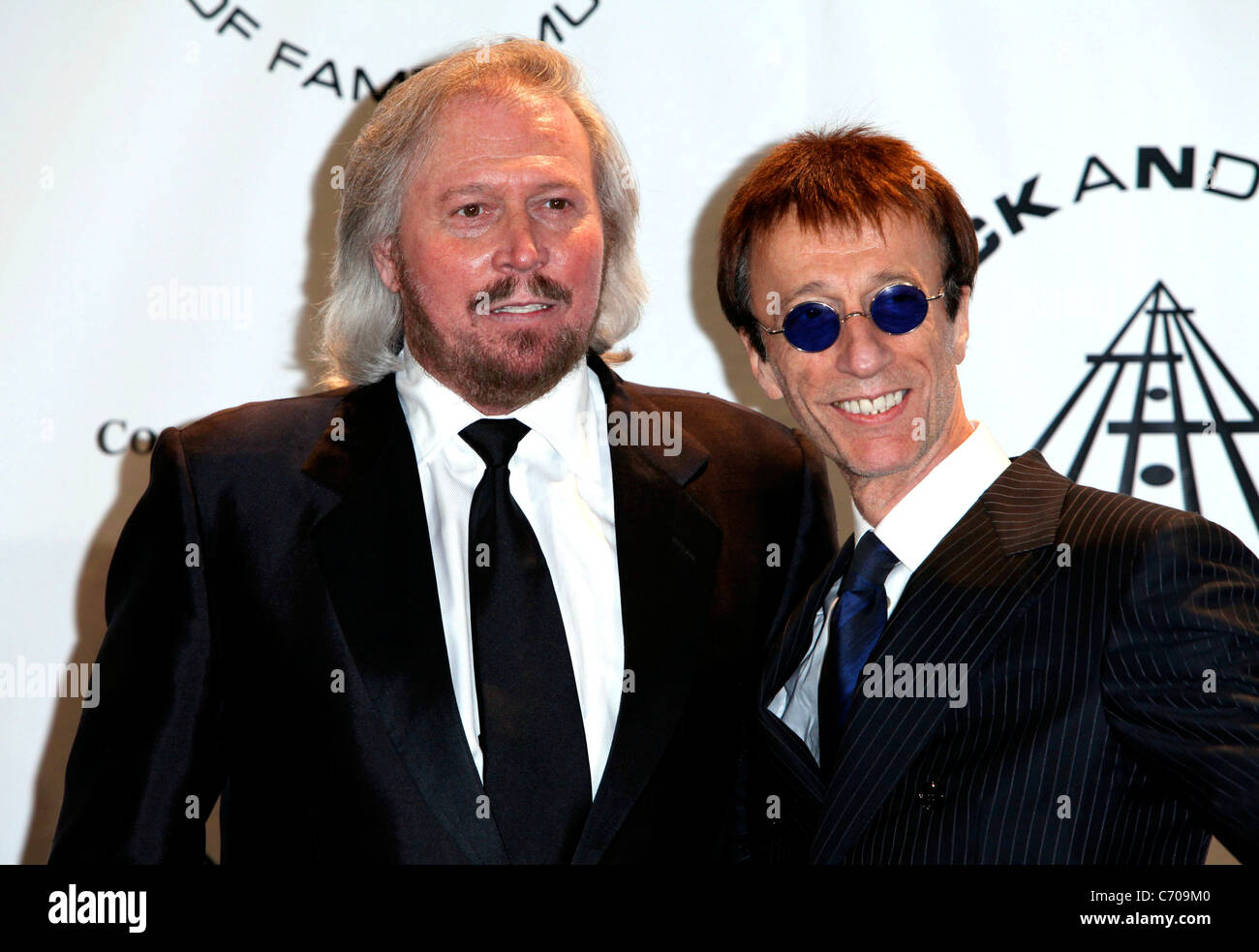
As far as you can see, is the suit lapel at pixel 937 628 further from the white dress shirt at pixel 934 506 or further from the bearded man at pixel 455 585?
the bearded man at pixel 455 585

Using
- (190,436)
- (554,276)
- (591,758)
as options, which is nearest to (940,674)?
(591,758)

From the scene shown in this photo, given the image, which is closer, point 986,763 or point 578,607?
point 986,763

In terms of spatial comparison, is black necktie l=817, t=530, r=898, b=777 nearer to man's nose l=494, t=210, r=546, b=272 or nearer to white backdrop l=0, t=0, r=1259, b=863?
man's nose l=494, t=210, r=546, b=272

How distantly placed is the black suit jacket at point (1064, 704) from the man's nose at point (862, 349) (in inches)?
9.3

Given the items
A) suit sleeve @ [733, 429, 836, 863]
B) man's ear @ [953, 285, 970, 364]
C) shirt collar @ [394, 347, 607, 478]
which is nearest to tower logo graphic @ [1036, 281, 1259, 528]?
suit sleeve @ [733, 429, 836, 863]

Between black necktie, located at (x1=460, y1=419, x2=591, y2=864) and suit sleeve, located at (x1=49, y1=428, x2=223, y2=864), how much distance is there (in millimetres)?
407

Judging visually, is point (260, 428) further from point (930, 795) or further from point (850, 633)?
point (930, 795)

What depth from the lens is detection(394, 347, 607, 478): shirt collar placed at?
1985 millimetres

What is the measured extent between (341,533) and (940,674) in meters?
0.86

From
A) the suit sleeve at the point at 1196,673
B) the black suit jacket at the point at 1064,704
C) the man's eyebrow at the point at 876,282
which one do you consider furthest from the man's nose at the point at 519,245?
the suit sleeve at the point at 1196,673

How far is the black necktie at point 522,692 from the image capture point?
178 cm

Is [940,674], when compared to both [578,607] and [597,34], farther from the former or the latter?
[597,34]
